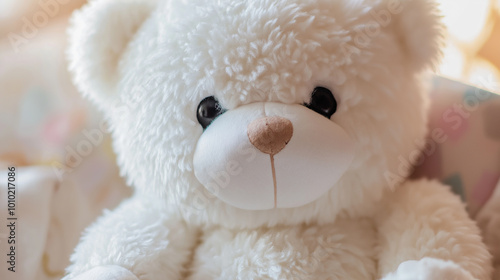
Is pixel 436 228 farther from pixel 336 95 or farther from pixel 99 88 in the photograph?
pixel 99 88

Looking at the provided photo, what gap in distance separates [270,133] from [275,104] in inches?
2.1

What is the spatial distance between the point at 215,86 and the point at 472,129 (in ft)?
1.61

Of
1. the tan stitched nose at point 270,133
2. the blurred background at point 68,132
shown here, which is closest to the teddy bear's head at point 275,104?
the tan stitched nose at point 270,133

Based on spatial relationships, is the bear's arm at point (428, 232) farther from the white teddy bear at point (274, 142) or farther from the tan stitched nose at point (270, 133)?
the tan stitched nose at point (270, 133)

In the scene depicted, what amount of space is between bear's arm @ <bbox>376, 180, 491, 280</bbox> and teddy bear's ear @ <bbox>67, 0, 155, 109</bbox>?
0.48 meters

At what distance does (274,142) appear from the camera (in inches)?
22.3

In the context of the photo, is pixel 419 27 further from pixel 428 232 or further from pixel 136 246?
pixel 136 246

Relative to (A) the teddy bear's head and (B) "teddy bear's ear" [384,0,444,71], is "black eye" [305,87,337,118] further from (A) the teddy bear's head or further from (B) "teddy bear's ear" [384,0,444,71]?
(B) "teddy bear's ear" [384,0,444,71]

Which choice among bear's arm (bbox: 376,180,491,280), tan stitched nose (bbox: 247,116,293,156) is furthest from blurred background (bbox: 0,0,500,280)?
tan stitched nose (bbox: 247,116,293,156)

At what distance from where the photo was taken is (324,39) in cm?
62

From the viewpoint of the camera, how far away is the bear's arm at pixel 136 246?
660 millimetres

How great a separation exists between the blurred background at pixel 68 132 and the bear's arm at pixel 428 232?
0.10 metres

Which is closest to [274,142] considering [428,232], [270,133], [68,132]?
[270,133]

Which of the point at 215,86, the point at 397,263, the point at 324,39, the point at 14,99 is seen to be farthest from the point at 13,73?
the point at 397,263
